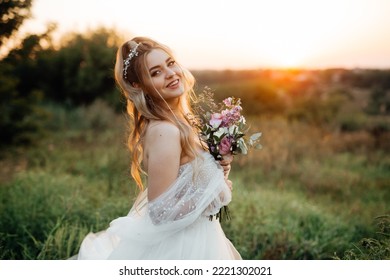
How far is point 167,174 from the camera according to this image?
241 cm

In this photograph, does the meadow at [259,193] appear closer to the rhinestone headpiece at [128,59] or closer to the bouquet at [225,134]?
the bouquet at [225,134]

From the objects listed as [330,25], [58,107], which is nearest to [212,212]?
[330,25]

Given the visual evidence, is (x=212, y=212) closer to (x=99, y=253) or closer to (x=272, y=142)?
(x=99, y=253)

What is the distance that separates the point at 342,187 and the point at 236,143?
13.9 feet

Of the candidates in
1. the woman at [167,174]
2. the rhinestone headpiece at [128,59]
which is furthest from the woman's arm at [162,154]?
the rhinestone headpiece at [128,59]

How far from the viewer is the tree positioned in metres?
5.12

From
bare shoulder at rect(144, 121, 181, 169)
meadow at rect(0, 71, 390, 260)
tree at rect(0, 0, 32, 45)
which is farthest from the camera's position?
tree at rect(0, 0, 32, 45)

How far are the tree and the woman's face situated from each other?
3302mm

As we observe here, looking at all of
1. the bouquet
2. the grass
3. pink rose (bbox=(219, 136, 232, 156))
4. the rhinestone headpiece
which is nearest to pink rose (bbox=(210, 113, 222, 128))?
the bouquet

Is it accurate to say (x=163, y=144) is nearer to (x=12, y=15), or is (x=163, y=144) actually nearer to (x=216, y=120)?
(x=216, y=120)

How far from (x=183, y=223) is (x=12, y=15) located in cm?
400

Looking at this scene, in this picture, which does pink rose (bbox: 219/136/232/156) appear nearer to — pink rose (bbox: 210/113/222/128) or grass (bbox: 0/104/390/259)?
pink rose (bbox: 210/113/222/128)

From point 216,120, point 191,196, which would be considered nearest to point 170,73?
point 216,120

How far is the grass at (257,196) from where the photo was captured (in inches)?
159
